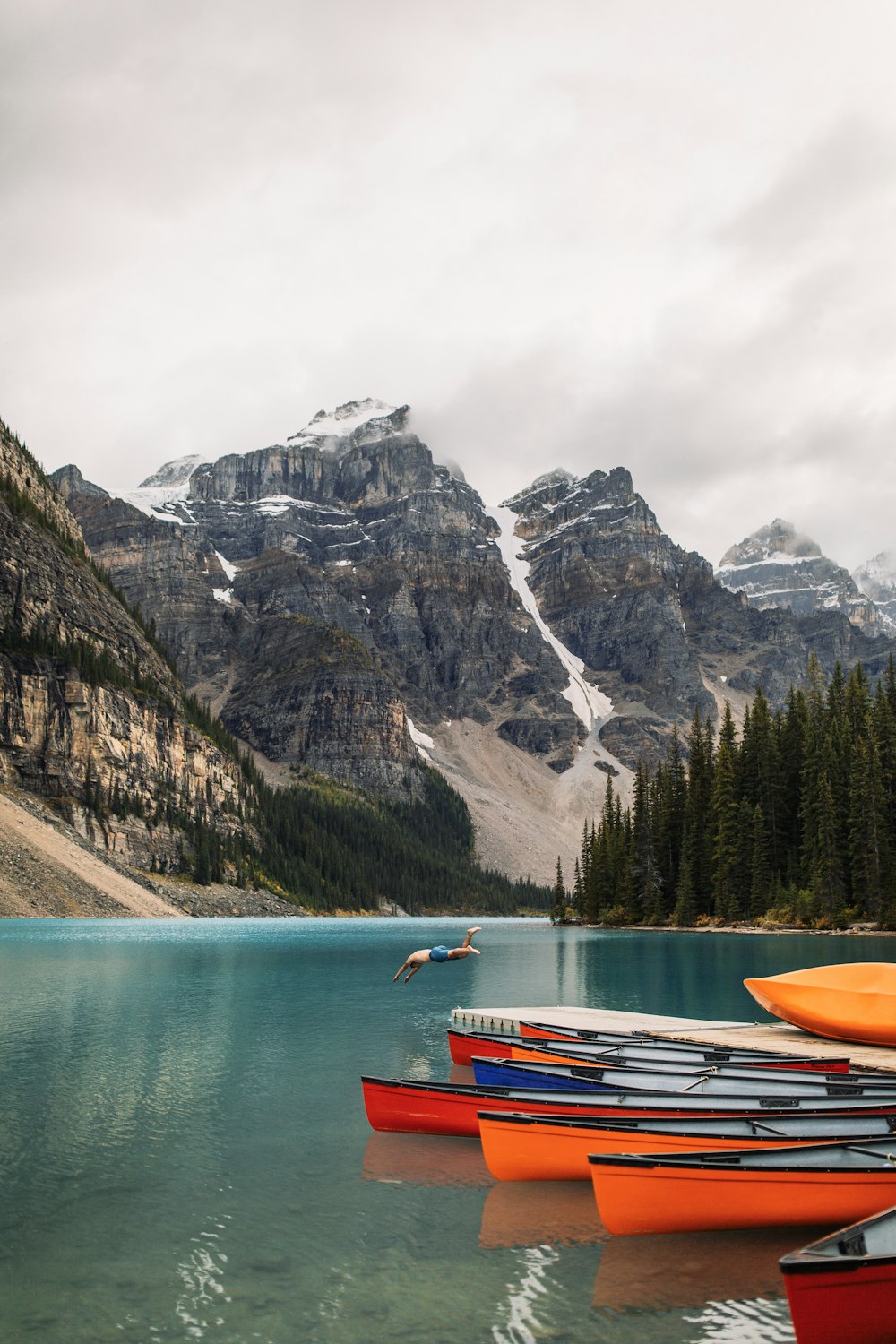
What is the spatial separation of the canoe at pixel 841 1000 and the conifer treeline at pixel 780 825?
55866mm

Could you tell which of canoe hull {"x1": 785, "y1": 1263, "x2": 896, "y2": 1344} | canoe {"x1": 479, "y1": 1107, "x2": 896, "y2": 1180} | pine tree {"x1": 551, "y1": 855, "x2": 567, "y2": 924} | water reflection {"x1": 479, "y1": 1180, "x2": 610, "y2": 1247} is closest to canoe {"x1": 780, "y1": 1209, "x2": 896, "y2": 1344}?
canoe hull {"x1": 785, "y1": 1263, "x2": 896, "y2": 1344}

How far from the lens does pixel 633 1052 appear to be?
75.6 feet

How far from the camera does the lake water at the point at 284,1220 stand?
12281mm

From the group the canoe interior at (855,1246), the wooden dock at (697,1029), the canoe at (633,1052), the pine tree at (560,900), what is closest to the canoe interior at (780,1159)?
the canoe interior at (855,1246)

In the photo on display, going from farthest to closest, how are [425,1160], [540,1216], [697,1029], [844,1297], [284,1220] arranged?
1. [697,1029]
2. [425,1160]
3. [540,1216]
4. [284,1220]
5. [844,1297]

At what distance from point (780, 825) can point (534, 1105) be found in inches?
3519

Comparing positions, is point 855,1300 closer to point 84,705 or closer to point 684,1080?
point 684,1080

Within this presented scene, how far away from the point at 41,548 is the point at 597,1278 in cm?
16325

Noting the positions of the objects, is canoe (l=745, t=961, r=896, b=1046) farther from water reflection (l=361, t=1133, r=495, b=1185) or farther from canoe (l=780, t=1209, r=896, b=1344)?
canoe (l=780, t=1209, r=896, b=1344)

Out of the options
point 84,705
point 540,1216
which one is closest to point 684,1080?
point 540,1216

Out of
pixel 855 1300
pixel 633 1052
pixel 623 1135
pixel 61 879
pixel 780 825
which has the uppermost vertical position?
pixel 780 825

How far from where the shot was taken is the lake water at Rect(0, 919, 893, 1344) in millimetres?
12281

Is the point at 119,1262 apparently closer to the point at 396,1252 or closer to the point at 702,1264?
the point at 396,1252

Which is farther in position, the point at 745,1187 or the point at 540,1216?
the point at 540,1216
